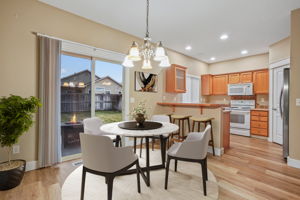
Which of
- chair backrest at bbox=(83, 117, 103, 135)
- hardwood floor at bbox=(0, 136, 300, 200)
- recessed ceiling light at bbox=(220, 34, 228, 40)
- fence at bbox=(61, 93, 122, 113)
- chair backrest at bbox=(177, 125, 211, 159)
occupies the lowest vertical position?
hardwood floor at bbox=(0, 136, 300, 200)

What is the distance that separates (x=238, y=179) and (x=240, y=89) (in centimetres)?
405

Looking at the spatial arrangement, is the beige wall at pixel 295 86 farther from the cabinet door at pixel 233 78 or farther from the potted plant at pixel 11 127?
the potted plant at pixel 11 127

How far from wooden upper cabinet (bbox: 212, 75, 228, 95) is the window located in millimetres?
753

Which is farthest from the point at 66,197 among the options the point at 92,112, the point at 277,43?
the point at 277,43

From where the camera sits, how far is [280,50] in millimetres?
3977

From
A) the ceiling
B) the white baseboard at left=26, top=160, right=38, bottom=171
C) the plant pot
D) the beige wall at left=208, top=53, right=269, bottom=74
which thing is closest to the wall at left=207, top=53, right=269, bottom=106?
the beige wall at left=208, top=53, right=269, bottom=74

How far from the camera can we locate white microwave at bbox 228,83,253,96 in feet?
17.0

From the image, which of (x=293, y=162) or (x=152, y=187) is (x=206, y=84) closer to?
(x=293, y=162)

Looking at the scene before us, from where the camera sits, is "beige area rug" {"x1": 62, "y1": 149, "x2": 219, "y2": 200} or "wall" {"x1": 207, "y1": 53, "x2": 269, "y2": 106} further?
"wall" {"x1": 207, "y1": 53, "x2": 269, "y2": 106}

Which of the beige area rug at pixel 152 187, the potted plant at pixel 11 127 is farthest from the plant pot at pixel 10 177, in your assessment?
the beige area rug at pixel 152 187

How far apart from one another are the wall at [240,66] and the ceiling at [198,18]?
1.19 m

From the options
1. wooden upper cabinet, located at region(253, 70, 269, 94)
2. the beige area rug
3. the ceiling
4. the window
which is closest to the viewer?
the beige area rug

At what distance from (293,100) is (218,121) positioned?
4.49ft

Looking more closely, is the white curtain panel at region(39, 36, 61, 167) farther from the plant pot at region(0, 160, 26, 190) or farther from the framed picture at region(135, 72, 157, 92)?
the framed picture at region(135, 72, 157, 92)
